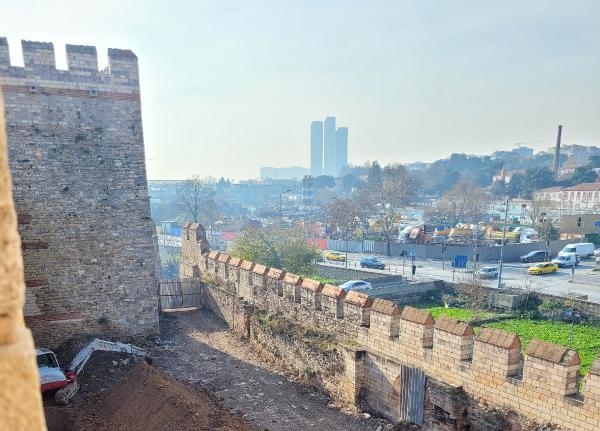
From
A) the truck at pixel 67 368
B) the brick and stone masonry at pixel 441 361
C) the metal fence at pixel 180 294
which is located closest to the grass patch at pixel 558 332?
the brick and stone masonry at pixel 441 361

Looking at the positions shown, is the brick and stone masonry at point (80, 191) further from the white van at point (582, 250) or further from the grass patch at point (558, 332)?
the white van at point (582, 250)

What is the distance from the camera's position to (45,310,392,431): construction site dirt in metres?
7.39

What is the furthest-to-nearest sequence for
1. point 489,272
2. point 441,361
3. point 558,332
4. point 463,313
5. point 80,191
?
point 489,272 → point 463,313 → point 558,332 → point 80,191 → point 441,361

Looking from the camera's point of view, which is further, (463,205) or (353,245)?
(463,205)

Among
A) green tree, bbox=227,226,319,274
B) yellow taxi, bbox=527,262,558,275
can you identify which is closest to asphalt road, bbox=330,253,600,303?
yellow taxi, bbox=527,262,558,275

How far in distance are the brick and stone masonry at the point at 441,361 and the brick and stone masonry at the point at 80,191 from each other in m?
4.00

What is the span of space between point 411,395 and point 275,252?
1494 cm

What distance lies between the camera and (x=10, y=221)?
1216mm

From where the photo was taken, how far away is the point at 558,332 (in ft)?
46.4

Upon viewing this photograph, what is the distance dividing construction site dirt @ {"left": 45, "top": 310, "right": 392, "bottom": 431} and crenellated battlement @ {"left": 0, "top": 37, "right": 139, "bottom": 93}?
632 centimetres

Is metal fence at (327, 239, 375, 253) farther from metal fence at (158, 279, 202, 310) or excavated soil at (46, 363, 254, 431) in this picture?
excavated soil at (46, 363, 254, 431)

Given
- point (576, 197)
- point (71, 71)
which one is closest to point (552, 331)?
point (71, 71)

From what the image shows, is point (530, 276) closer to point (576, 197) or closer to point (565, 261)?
point (565, 261)

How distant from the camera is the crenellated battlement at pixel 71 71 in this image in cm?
930
